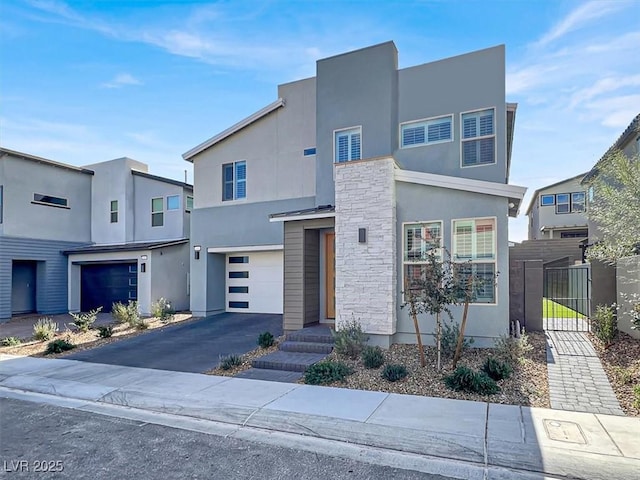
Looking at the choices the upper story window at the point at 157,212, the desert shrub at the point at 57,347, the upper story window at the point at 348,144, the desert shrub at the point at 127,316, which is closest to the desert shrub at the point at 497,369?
the upper story window at the point at 348,144

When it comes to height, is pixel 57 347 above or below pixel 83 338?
above

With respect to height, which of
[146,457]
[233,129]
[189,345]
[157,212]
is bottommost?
[189,345]

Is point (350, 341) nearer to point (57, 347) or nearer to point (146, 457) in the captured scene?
point (146, 457)

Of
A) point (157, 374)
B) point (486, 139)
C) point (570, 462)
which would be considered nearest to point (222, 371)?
point (157, 374)

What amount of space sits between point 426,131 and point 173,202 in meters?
11.9

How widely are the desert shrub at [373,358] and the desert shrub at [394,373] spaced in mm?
487

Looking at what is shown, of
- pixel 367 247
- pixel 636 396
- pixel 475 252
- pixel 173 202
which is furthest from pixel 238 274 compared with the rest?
pixel 636 396

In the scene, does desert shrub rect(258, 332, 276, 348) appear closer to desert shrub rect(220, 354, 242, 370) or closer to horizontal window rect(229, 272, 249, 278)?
desert shrub rect(220, 354, 242, 370)

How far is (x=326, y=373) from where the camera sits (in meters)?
7.29

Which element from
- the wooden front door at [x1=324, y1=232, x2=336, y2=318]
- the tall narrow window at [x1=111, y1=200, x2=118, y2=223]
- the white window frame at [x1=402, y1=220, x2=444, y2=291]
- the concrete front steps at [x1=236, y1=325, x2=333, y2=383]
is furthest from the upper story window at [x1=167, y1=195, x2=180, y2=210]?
the white window frame at [x1=402, y1=220, x2=444, y2=291]

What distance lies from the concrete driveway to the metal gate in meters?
8.12

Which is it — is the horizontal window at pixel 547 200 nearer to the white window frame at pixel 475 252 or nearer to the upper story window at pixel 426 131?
the upper story window at pixel 426 131

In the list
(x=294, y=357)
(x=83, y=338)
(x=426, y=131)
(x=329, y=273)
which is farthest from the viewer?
(x=83, y=338)

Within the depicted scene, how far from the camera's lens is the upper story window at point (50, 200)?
59.4 ft
